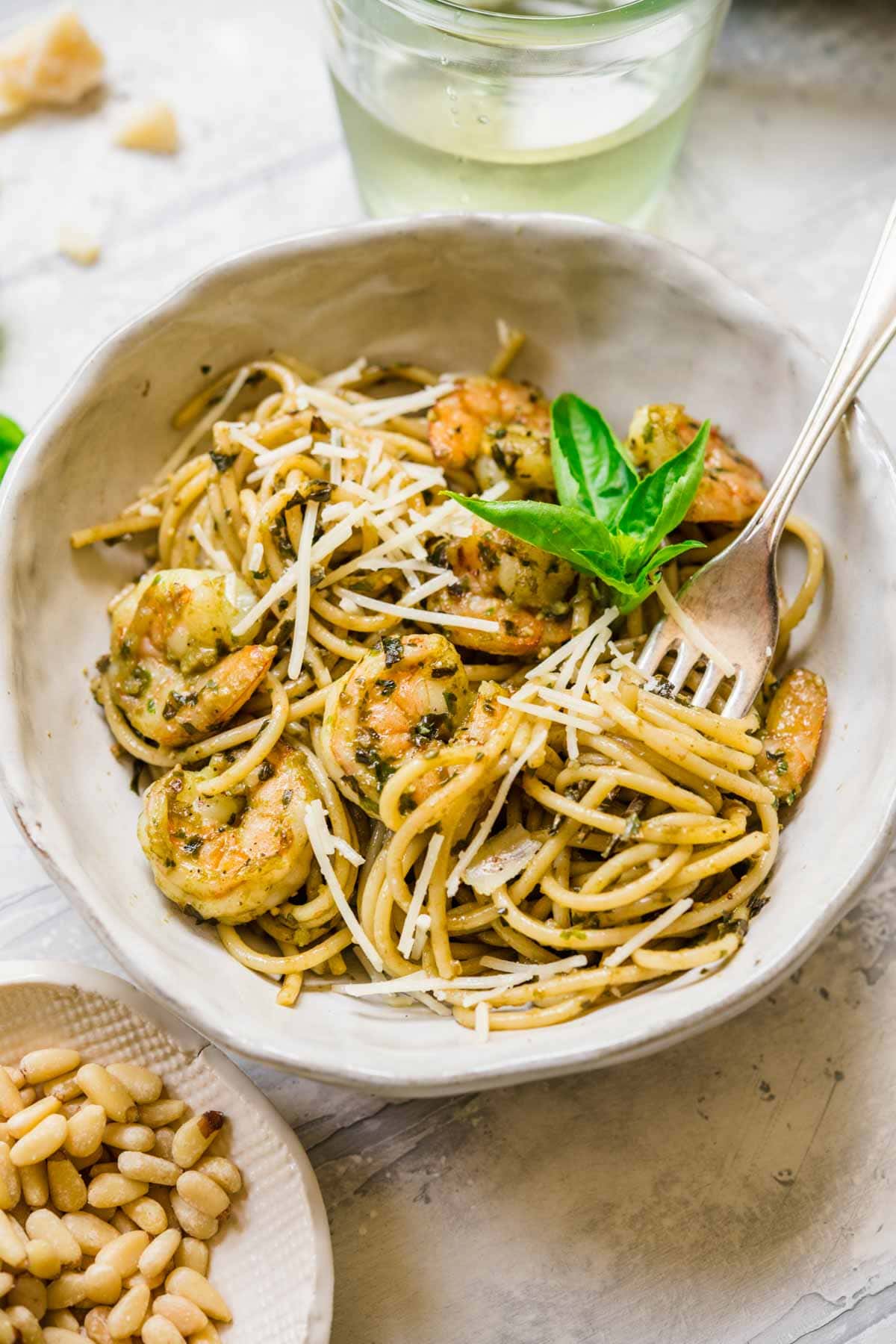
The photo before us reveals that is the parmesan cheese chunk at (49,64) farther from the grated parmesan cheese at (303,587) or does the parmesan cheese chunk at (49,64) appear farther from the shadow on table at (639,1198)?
the shadow on table at (639,1198)

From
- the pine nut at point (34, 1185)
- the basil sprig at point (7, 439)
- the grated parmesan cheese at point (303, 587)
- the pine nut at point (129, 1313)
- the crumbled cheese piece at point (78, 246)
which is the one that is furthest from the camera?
the crumbled cheese piece at point (78, 246)

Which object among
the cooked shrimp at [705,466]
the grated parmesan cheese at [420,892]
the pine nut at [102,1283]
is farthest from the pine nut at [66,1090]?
the cooked shrimp at [705,466]

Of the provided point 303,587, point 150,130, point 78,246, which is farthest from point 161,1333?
point 150,130

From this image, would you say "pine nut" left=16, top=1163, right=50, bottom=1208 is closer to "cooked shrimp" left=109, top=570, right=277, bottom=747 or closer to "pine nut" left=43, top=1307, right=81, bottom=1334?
"pine nut" left=43, top=1307, right=81, bottom=1334

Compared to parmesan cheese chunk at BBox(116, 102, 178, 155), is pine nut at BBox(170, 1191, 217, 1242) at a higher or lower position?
lower

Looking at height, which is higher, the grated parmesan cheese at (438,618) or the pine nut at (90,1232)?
the grated parmesan cheese at (438,618)

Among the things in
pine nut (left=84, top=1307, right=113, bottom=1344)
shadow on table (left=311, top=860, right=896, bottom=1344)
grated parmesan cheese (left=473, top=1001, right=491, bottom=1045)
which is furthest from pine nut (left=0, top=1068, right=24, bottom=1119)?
grated parmesan cheese (left=473, top=1001, right=491, bottom=1045)

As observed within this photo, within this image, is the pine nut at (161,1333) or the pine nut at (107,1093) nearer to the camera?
the pine nut at (161,1333)

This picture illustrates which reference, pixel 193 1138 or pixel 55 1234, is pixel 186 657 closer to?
pixel 193 1138

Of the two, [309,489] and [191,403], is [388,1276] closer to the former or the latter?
[309,489]
